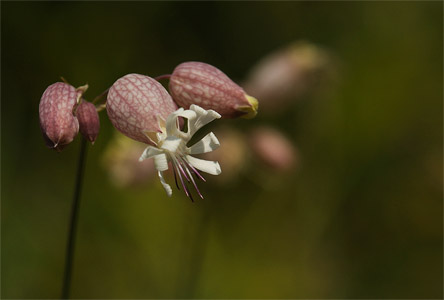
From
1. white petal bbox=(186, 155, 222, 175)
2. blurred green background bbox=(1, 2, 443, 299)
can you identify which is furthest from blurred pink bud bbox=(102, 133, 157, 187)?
white petal bbox=(186, 155, 222, 175)

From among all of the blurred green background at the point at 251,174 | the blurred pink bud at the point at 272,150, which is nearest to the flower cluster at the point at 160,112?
the blurred pink bud at the point at 272,150

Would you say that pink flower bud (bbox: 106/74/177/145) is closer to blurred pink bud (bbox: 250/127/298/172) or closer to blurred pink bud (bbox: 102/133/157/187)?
blurred pink bud (bbox: 102/133/157/187)

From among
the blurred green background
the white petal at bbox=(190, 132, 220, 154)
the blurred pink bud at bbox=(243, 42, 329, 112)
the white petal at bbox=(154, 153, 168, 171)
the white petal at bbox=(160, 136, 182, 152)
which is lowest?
the blurred green background

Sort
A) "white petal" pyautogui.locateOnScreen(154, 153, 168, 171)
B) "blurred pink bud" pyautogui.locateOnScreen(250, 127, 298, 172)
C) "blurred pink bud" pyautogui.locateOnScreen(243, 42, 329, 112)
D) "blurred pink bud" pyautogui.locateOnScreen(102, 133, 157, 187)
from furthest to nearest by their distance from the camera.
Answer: "blurred pink bud" pyautogui.locateOnScreen(243, 42, 329, 112) → "blurred pink bud" pyautogui.locateOnScreen(250, 127, 298, 172) → "blurred pink bud" pyautogui.locateOnScreen(102, 133, 157, 187) → "white petal" pyautogui.locateOnScreen(154, 153, 168, 171)

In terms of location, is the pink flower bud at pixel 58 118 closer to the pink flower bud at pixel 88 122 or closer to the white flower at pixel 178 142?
the pink flower bud at pixel 88 122

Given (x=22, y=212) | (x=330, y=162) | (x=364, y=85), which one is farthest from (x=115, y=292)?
(x=364, y=85)

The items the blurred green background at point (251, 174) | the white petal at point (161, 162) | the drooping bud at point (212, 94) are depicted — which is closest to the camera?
the white petal at point (161, 162)

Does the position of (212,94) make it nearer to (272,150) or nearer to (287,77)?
(272,150)

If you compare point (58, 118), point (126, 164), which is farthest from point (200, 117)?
point (126, 164)
